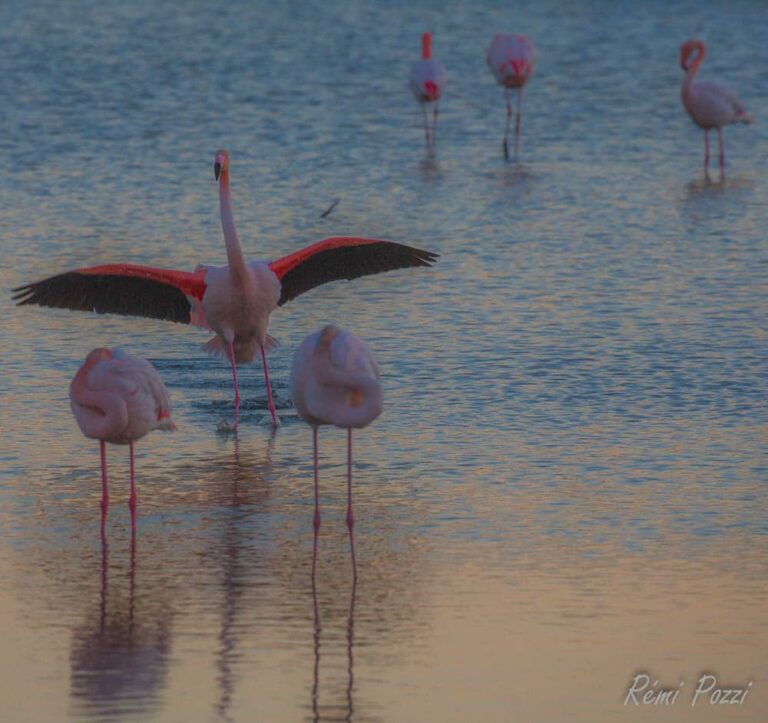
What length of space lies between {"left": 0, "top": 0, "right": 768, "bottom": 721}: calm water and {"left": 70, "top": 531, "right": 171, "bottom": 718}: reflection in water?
0.05ft

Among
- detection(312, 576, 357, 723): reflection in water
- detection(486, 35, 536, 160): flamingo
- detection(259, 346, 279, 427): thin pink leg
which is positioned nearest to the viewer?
detection(312, 576, 357, 723): reflection in water

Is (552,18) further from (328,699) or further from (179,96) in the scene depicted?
(328,699)

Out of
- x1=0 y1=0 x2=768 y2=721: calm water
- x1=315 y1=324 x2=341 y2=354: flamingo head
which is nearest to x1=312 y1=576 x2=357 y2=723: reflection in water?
x1=0 y1=0 x2=768 y2=721: calm water

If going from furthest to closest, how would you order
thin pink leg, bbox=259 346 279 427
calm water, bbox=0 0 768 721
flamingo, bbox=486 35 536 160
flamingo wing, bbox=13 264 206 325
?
flamingo, bbox=486 35 536 160 < flamingo wing, bbox=13 264 206 325 < thin pink leg, bbox=259 346 279 427 < calm water, bbox=0 0 768 721

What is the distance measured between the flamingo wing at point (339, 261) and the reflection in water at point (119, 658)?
3213 millimetres

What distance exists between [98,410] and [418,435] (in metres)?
1.88

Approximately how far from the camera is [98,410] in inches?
304

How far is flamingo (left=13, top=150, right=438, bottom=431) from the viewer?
978 cm

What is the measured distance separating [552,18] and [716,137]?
9878 millimetres

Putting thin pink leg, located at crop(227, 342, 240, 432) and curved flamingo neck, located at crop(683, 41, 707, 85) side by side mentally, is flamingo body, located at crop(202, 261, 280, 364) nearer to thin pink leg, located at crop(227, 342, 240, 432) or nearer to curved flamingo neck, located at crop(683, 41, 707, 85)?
thin pink leg, located at crop(227, 342, 240, 432)

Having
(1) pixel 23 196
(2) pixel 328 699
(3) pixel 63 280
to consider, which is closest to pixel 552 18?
(1) pixel 23 196

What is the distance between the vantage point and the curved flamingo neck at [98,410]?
7.67m

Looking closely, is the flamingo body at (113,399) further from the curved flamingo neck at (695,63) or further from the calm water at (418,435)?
the curved flamingo neck at (695,63)

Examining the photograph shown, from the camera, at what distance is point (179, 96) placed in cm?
2075
